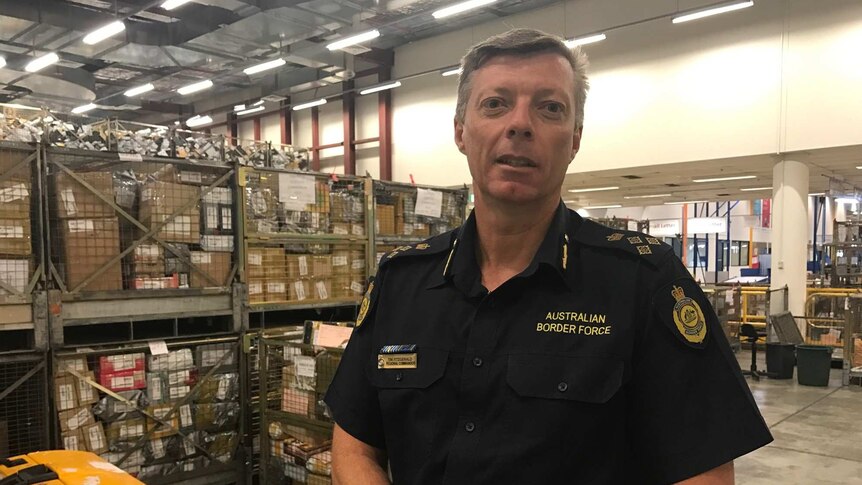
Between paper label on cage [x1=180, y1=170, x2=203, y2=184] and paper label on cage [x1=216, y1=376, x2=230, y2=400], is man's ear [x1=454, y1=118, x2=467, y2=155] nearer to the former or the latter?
paper label on cage [x1=180, y1=170, x2=203, y2=184]

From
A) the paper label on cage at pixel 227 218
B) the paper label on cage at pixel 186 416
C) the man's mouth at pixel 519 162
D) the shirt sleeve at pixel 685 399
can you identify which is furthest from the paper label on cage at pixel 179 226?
the shirt sleeve at pixel 685 399

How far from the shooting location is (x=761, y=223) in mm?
24531

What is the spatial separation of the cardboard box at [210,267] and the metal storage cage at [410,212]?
4.98 feet

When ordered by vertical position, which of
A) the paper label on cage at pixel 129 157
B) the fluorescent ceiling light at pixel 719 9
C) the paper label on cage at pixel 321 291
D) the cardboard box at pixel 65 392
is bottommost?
the cardboard box at pixel 65 392

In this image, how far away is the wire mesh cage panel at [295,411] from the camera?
13.0 feet

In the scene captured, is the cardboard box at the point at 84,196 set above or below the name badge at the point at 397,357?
above

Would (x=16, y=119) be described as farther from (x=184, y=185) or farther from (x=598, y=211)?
(x=598, y=211)

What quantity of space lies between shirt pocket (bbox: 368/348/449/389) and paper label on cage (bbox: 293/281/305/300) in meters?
4.14

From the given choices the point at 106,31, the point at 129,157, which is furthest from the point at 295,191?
the point at 106,31

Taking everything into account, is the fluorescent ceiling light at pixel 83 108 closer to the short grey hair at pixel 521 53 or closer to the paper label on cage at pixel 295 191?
the paper label on cage at pixel 295 191

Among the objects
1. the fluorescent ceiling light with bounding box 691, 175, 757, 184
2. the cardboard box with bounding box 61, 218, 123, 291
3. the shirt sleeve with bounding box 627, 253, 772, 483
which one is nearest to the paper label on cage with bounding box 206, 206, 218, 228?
the cardboard box with bounding box 61, 218, 123, 291

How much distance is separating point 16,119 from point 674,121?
9694 mm

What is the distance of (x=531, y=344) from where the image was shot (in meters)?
1.19

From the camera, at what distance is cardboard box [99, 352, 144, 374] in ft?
13.7
